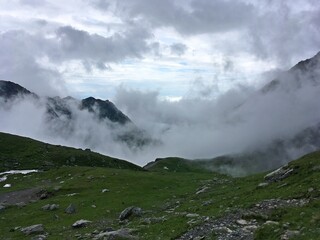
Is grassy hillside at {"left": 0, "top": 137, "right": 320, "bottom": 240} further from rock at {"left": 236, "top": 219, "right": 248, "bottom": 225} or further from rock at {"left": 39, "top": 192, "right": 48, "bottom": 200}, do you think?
rock at {"left": 39, "top": 192, "right": 48, "bottom": 200}

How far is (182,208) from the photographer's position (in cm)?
4328

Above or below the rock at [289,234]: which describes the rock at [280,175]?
above

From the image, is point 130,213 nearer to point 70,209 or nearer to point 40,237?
point 40,237

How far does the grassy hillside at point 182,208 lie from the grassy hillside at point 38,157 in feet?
142

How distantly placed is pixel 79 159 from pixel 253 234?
406 feet

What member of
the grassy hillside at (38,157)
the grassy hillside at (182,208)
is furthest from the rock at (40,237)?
the grassy hillside at (38,157)

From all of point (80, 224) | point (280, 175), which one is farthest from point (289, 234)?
point (80, 224)

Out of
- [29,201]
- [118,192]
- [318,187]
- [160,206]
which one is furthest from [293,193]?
[29,201]

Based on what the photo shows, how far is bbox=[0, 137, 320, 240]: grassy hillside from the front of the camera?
1072 inches

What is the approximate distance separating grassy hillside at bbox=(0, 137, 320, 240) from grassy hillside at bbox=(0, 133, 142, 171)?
43268mm

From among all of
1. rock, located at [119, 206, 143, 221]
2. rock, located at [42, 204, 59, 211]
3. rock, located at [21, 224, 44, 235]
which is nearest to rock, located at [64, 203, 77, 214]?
rock, located at [42, 204, 59, 211]

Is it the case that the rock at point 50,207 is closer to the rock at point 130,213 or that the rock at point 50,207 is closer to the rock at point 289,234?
the rock at point 130,213

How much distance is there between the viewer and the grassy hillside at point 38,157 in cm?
12200

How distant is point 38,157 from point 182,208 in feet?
325
